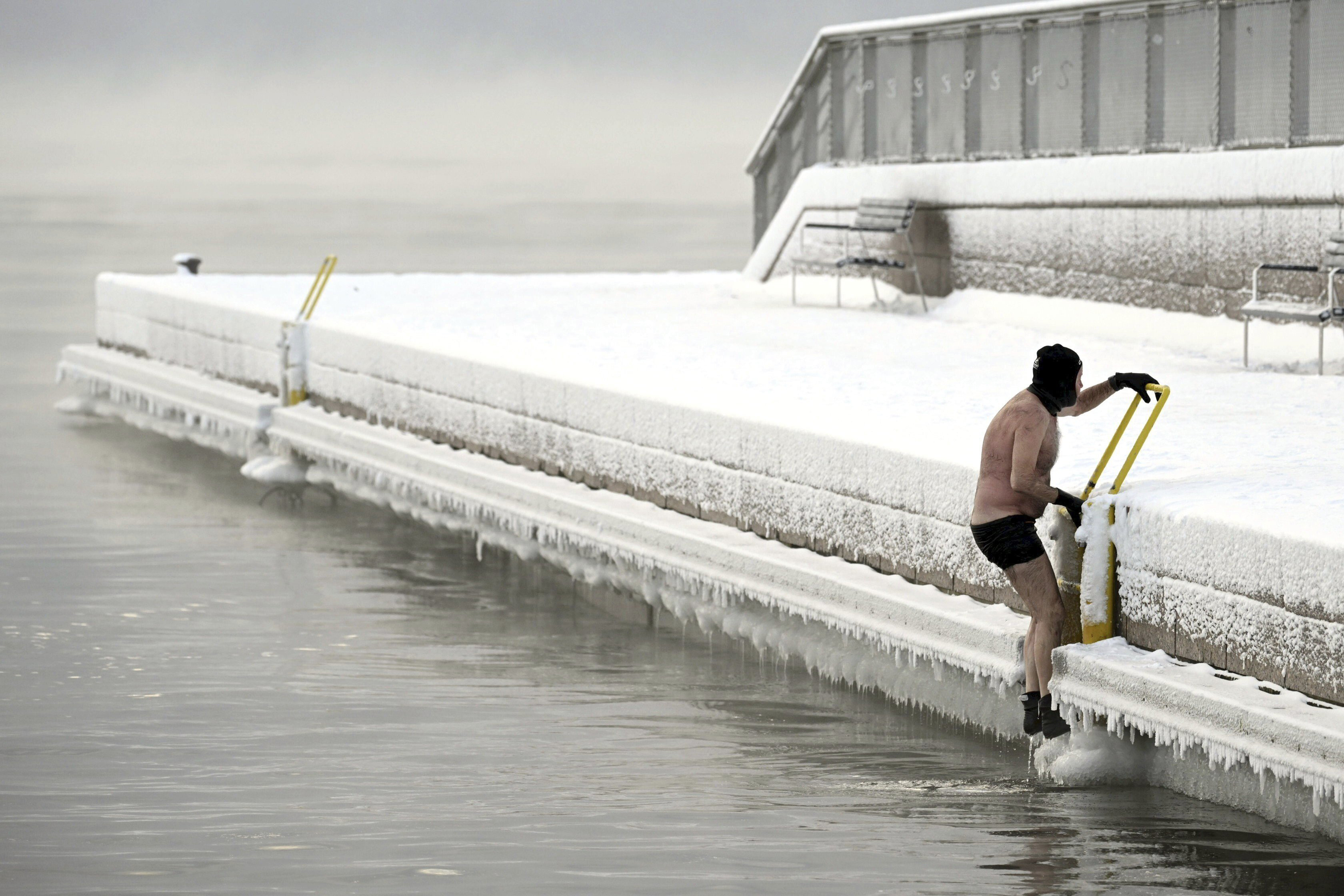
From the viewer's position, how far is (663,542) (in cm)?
1215

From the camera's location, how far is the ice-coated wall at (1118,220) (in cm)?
1577

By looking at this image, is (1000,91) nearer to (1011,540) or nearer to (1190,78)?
(1190,78)

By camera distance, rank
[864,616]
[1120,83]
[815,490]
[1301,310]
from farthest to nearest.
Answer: [1120,83]
[1301,310]
[815,490]
[864,616]

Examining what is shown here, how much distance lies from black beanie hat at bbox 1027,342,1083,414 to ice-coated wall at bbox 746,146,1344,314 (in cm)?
701

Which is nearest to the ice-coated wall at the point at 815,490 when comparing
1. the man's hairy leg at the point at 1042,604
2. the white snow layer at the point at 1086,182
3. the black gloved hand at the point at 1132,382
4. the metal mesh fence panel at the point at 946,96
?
the man's hairy leg at the point at 1042,604

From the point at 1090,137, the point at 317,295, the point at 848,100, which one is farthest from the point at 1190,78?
the point at 317,295

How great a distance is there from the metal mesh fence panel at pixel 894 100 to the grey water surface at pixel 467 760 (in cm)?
779

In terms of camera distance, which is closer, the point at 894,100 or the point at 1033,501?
the point at 1033,501

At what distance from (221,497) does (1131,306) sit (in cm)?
801

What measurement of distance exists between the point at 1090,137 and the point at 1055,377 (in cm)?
1055

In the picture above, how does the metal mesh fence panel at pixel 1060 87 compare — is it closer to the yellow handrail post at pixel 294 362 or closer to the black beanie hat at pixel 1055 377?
the yellow handrail post at pixel 294 362

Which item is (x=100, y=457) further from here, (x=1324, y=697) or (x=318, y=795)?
(x=1324, y=697)

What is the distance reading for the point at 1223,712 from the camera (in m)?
7.87

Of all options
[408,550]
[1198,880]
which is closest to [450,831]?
[1198,880]
